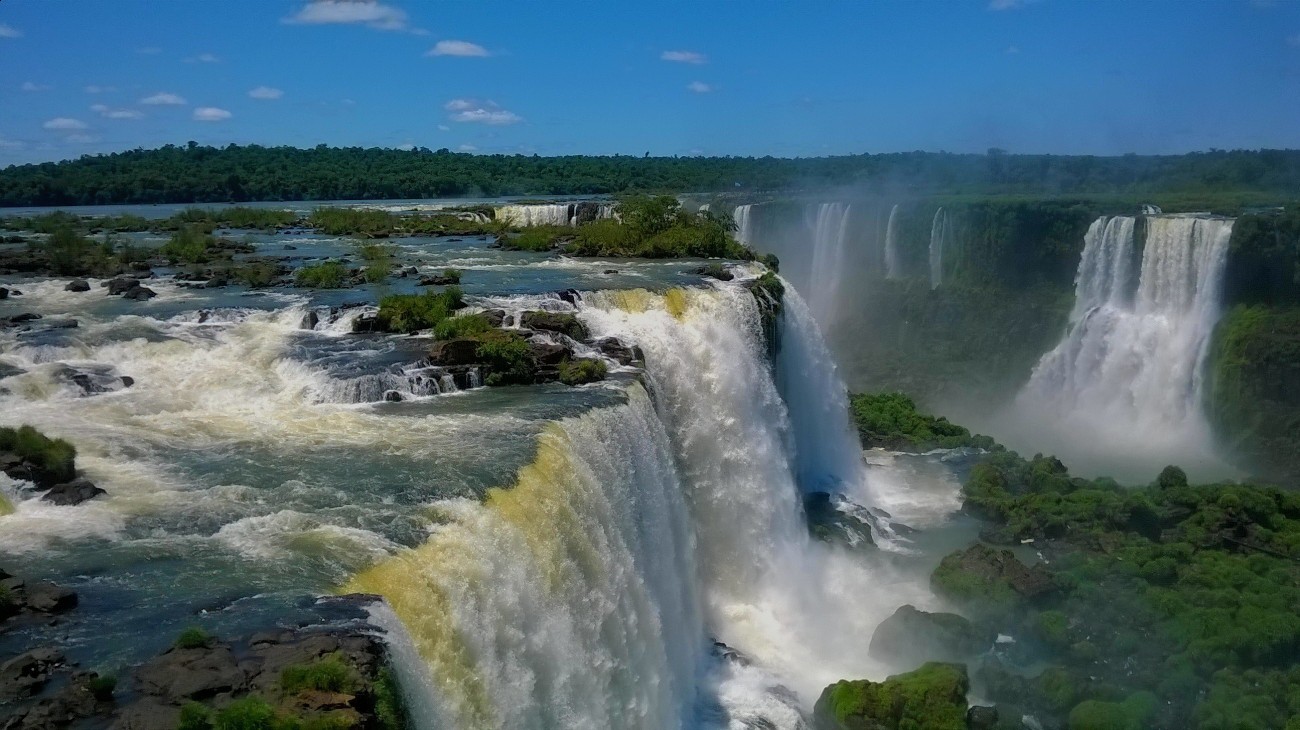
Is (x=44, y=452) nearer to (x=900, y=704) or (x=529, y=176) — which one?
(x=900, y=704)

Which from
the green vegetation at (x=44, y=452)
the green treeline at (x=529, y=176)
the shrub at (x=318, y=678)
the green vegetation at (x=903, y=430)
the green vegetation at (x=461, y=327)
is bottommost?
the green vegetation at (x=903, y=430)

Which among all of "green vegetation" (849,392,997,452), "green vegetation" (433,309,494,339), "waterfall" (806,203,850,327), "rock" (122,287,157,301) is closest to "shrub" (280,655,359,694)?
"green vegetation" (433,309,494,339)

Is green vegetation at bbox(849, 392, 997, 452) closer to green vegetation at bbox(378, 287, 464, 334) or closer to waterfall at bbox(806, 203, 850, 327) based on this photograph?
green vegetation at bbox(378, 287, 464, 334)

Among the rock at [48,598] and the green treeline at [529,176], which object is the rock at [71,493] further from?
the green treeline at [529,176]

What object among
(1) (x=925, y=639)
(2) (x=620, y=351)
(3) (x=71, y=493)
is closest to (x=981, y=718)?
(1) (x=925, y=639)

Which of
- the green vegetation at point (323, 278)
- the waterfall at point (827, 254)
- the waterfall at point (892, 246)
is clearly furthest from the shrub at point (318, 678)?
the waterfall at point (892, 246)

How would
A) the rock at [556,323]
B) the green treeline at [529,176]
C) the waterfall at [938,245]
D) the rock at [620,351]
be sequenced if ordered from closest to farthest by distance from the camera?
1. the rock at [620,351]
2. the rock at [556,323]
3. the waterfall at [938,245]
4. the green treeline at [529,176]

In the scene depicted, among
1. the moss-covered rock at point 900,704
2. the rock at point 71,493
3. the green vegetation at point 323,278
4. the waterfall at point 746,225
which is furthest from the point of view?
the waterfall at point 746,225
